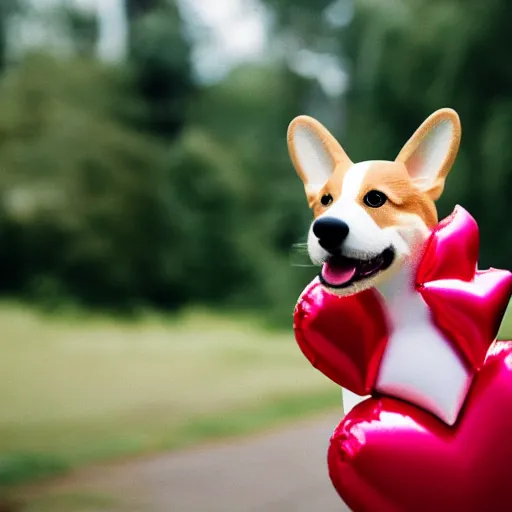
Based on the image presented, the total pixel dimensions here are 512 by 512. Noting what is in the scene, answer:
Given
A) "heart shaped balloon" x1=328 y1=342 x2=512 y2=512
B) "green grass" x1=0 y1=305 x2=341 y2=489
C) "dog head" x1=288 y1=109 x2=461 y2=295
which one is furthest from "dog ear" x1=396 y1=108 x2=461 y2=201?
"green grass" x1=0 y1=305 x2=341 y2=489

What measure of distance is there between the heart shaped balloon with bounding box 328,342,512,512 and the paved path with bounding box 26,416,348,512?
1445 millimetres

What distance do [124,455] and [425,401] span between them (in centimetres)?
262

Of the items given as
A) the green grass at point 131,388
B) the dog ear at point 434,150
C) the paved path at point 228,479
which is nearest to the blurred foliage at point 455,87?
the green grass at point 131,388

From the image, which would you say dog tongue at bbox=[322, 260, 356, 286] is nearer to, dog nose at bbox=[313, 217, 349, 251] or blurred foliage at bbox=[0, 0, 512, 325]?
dog nose at bbox=[313, 217, 349, 251]

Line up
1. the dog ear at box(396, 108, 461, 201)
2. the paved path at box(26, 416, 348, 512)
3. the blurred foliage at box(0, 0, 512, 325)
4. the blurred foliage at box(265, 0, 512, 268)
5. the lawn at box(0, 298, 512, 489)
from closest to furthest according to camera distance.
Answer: the dog ear at box(396, 108, 461, 201), the paved path at box(26, 416, 348, 512), the lawn at box(0, 298, 512, 489), the blurred foliage at box(265, 0, 512, 268), the blurred foliage at box(0, 0, 512, 325)

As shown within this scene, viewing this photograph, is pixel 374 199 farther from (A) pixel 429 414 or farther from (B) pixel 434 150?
(A) pixel 429 414

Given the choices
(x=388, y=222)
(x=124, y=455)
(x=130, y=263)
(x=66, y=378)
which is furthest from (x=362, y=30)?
(x=388, y=222)

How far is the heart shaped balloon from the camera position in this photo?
163cm

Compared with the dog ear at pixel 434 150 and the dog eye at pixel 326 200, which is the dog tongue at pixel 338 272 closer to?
the dog eye at pixel 326 200

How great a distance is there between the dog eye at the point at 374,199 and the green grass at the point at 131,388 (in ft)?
8.32

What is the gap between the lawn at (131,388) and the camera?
4211 mm

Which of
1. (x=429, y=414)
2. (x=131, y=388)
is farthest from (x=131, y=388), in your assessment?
(x=429, y=414)

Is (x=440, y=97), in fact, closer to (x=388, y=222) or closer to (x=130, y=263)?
(x=130, y=263)

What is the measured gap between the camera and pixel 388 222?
1.71m
